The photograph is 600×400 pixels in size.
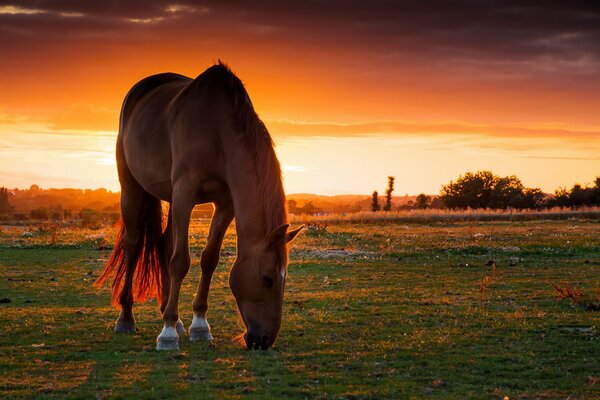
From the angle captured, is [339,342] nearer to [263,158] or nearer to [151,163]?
[263,158]

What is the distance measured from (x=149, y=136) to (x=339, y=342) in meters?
3.45

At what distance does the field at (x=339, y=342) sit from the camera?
574cm

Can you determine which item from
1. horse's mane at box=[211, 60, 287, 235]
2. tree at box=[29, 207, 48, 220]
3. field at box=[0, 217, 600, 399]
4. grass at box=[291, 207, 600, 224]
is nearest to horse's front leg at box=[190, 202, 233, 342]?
field at box=[0, 217, 600, 399]

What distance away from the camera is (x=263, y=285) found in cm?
680

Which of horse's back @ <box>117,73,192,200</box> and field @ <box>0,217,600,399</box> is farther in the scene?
horse's back @ <box>117,73,192,200</box>

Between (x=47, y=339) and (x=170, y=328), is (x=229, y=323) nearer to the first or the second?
(x=170, y=328)

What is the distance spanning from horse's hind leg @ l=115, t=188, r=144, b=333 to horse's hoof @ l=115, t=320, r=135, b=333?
7 cm

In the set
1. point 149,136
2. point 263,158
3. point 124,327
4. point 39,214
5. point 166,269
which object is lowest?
point 124,327

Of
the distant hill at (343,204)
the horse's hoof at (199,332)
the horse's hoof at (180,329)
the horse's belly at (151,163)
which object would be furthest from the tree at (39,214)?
the horse's hoof at (199,332)

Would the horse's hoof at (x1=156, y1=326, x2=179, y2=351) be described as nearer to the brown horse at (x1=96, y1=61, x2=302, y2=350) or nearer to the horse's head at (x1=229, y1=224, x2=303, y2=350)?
the brown horse at (x1=96, y1=61, x2=302, y2=350)

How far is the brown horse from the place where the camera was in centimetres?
686

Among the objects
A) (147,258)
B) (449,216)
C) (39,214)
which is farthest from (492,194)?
(147,258)

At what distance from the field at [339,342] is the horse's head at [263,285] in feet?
0.96

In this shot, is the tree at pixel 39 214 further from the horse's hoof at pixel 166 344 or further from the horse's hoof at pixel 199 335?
the horse's hoof at pixel 166 344
